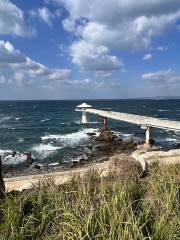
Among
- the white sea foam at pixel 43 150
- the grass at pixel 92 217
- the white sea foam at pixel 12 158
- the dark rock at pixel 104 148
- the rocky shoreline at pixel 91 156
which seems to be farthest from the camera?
the dark rock at pixel 104 148

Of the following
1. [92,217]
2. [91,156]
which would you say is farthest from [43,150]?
[92,217]

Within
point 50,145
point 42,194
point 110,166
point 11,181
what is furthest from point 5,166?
point 42,194

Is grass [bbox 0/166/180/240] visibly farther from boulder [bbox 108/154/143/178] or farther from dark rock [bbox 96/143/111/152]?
A: dark rock [bbox 96/143/111/152]

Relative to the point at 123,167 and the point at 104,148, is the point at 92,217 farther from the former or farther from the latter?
the point at 104,148

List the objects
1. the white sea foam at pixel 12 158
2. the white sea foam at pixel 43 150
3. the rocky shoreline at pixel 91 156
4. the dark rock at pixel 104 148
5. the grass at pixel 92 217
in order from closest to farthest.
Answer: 1. the grass at pixel 92 217
2. the rocky shoreline at pixel 91 156
3. the white sea foam at pixel 12 158
4. the white sea foam at pixel 43 150
5. the dark rock at pixel 104 148

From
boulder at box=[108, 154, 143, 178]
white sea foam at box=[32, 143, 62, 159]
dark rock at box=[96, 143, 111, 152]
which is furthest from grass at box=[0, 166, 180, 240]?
dark rock at box=[96, 143, 111, 152]

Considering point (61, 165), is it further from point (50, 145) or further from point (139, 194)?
point (139, 194)

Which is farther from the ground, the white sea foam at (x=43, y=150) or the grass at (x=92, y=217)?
the grass at (x=92, y=217)

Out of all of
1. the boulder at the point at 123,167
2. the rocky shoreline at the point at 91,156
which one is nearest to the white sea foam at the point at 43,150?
the rocky shoreline at the point at 91,156

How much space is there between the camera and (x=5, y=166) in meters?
28.5

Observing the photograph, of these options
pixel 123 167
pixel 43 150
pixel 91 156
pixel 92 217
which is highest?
pixel 92 217

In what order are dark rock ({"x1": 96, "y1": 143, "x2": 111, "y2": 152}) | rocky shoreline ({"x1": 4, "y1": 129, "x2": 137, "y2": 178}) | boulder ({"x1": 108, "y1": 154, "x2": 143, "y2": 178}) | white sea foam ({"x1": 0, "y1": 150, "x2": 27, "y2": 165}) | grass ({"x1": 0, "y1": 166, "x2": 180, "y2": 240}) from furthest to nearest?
1. dark rock ({"x1": 96, "y1": 143, "x2": 111, "y2": 152})
2. white sea foam ({"x1": 0, "y1": 150, "x2": 27, "y2": 165})
3. rocky shoreline ({"x1": 4, "y1": 129, "x2": 137, "y2": 178})
4. boulder ({"x1": 108, "y1": 154, "x2": 143, "y2": 178})
5. grass ({"x1": 0, "y1": 166, "x2": 180, "y2": 240})

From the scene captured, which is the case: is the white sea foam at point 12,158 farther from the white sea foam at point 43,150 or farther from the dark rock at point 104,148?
the dark rock at point 104,148

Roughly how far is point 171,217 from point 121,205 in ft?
3.03
